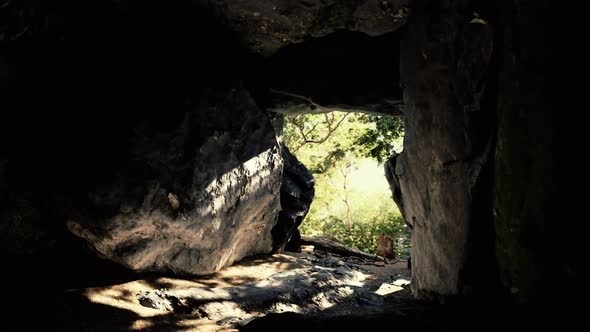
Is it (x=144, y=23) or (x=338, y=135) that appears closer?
(x=144, y=23)

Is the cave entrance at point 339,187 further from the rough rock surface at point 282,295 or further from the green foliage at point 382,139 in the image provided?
the rough rock surface at point 282,295

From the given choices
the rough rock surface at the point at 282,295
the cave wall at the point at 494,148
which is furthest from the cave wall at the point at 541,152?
the rough rock surface at the point at 282,295

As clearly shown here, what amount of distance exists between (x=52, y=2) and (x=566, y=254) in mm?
6074

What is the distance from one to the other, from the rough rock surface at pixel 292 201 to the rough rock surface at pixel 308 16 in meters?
5.04

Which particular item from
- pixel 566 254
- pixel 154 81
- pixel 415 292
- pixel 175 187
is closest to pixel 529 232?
pixel 566 254

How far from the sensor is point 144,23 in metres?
6.23

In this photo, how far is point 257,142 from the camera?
7535mm

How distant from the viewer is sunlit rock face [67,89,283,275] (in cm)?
560

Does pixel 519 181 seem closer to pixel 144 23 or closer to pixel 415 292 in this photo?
pixel 415 292

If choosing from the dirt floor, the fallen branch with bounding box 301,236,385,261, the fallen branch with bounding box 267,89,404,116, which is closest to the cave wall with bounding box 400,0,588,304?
the dirt floor

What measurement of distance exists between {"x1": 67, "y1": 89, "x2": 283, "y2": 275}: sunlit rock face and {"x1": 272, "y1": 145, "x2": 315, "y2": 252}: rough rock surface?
2090 millimetres

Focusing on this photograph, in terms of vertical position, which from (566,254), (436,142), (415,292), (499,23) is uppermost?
(499,23)

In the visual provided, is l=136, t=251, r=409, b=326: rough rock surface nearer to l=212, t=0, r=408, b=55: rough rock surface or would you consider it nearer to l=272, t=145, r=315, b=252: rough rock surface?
l=272, t=145, r=315, b=252: rough rock surface

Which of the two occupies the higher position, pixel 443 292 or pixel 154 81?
pixel 154 81
